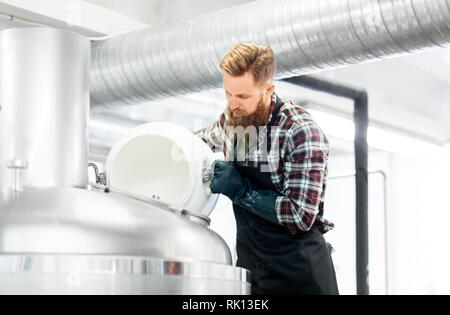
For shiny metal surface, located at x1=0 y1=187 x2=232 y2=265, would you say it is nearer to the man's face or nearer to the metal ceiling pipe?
the man's face

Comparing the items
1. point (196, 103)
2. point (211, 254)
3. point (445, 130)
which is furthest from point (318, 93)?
point (211, 254)

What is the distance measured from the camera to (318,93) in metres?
3.34

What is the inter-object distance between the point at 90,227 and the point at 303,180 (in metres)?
0.62

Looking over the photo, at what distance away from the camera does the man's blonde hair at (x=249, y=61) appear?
1.62 metres

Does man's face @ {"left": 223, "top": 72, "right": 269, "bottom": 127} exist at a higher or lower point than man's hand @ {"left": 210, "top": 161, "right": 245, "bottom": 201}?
higher

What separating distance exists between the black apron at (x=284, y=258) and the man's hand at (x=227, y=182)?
86mm

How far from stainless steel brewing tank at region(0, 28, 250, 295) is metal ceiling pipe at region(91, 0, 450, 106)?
0.73m

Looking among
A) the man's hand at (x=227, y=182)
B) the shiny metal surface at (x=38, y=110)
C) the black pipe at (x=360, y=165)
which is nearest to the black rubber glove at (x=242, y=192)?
the man's hand at (x=227, y=182)

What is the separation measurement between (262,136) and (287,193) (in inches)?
6.8

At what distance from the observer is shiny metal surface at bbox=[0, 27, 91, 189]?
1.34 meters

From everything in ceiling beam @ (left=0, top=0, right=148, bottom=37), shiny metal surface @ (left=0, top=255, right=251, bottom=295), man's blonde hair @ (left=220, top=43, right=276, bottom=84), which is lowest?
shiny metal surface @ (left=0, top=255, right=251, bottom=295)

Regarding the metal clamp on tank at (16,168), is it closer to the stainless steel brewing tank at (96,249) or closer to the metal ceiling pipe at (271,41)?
the stainless steel brewing tank at (96,249)

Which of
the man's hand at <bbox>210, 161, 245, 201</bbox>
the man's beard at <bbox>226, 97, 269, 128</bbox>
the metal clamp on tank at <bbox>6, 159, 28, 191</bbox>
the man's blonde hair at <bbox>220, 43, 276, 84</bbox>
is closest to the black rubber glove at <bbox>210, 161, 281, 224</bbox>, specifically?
the man's hand at <bbox>210, 161, 245, 201</bbox>
